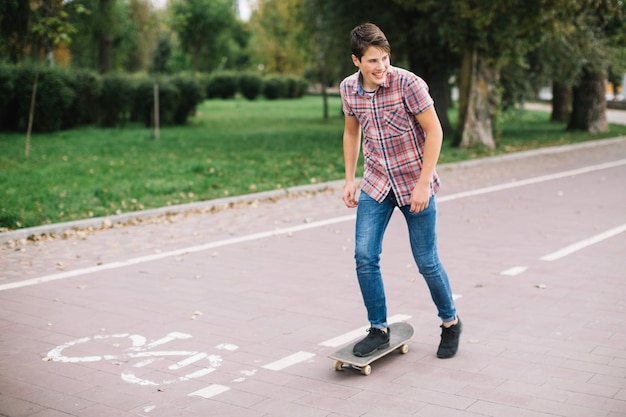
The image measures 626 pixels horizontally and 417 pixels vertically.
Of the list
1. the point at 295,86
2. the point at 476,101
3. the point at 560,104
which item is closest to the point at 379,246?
the point at 476,101

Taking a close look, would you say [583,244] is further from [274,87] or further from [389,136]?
[274,87]

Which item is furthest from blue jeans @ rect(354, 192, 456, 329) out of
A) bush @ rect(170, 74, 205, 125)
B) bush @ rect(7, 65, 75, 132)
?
bush @ rect(170, 74, 205, 125)

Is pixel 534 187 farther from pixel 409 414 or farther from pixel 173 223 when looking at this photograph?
pixel 409 414

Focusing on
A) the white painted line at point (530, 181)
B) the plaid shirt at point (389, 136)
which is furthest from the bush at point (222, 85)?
the plaid shirt at point (389, 136)

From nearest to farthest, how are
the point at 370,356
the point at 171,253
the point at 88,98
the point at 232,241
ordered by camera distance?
the point at 370,356, the point at 171,253, the point at 232,241, the point at 88,98

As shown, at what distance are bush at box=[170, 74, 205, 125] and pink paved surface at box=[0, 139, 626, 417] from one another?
17.8 metres

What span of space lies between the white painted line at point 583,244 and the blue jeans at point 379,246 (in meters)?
3.40

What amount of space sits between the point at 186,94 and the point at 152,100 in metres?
1.83

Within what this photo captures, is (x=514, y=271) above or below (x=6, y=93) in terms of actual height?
below

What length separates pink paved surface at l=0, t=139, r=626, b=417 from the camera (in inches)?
183

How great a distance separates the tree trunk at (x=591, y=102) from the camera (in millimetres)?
25250

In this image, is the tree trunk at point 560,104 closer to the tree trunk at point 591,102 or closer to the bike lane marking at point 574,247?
the tree trunk at point 591,102

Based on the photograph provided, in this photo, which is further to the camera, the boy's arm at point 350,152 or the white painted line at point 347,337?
the white painted line at point 347,337

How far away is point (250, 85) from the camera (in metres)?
58.4
